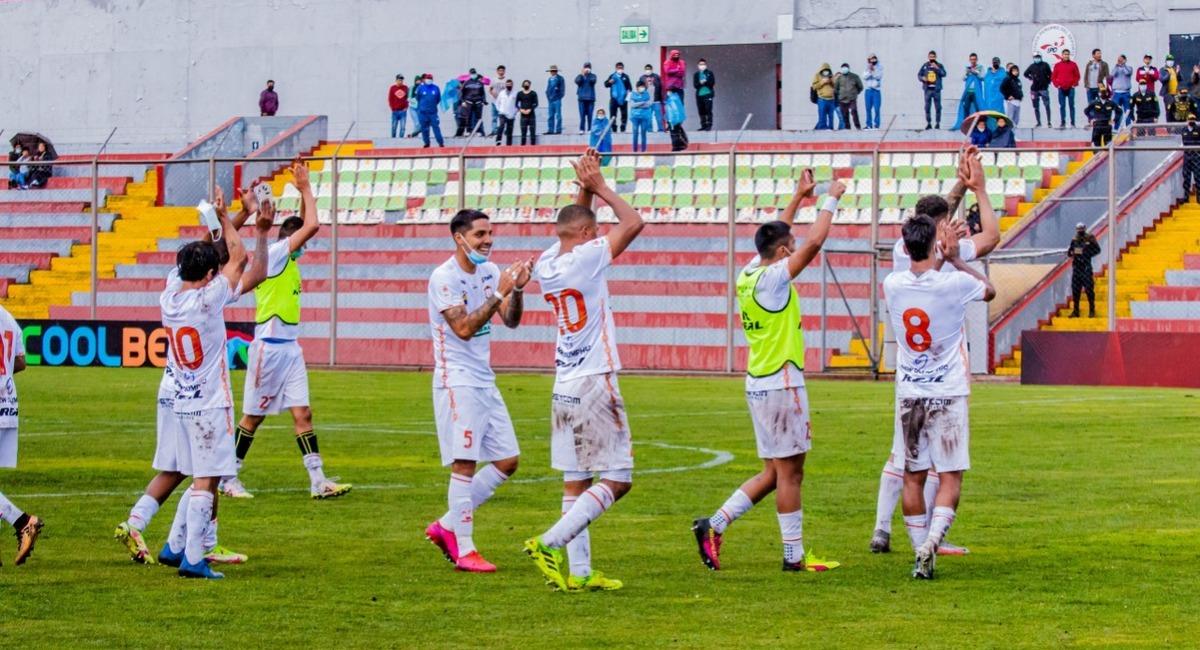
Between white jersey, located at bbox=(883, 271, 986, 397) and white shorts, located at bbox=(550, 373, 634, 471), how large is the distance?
1.92 metres

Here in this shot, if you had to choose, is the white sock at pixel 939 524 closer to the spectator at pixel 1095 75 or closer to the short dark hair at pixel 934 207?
the short dark hair at pixel 934 207

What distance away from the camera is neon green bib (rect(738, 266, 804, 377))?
11.7m

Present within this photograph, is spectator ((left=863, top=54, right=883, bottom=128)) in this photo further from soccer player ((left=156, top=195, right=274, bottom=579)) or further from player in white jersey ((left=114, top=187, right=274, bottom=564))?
soccer player ((left=156, top=195, right=274, bottom=579))

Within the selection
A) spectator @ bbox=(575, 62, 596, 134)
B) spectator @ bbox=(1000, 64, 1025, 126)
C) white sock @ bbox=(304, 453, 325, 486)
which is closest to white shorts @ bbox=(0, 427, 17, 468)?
white sock @ bbox=(304, 453, 325, 486)

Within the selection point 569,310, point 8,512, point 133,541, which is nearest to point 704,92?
point 133,541

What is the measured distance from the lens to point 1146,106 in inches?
1660

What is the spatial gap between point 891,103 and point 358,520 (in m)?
38.9

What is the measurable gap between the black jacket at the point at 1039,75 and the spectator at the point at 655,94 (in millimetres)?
8945

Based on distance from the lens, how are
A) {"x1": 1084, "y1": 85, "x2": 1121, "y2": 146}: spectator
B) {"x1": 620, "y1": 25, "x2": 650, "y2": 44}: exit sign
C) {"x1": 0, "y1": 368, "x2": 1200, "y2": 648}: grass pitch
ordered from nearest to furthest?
1. {"x1": 0, "y1": 368, "x2": 1200, "y2": 648}: grass pitch
2. {"x1": 1084, "y1": 85, "x2": 1121, "y2": 146}: spectator
3. {"x1": 620, "y1": 25, "x2": 650, "y2": 44}: exit sign

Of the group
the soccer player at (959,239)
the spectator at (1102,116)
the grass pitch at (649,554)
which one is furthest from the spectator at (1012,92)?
the soccer player at (959,239)

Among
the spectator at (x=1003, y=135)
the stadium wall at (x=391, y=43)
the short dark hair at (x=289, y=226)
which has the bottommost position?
the short dark hair at (x=289, y=226)

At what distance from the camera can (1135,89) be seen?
158 ft

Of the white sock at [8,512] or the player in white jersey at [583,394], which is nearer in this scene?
the player in white jersey at [583,394]

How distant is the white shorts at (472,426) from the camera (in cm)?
1205
